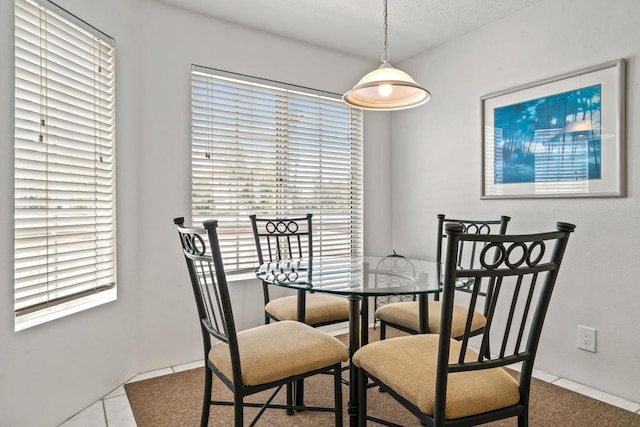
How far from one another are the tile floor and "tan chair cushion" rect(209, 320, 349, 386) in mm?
803

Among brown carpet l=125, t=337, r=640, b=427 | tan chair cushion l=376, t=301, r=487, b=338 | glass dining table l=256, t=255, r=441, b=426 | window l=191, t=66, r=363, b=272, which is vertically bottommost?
brown carpet l=125, t=337, r=640, b=427

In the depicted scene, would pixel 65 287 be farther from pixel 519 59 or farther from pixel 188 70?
pixel 519 59

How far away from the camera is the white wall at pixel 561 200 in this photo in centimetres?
226

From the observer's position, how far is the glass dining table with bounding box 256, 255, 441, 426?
1670 mm

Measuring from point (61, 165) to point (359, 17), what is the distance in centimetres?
218

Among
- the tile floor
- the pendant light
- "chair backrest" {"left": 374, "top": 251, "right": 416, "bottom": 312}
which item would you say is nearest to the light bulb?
the pendant light

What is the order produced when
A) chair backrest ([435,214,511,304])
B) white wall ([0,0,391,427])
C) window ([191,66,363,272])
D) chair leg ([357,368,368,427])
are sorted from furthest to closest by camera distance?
window ([191,66,363,272]) < chair backrest ([435,214,511,304]) < white wall ([0,0,391,427]) < chair leg ([357,368,368,427])

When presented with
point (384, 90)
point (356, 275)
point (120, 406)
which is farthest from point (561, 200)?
point (120, 406)

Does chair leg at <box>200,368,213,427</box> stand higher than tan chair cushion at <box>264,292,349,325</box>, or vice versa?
tan chair cushion at <box>264,292,349,325</box>

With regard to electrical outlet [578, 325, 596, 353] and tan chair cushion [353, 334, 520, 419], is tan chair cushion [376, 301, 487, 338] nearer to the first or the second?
tan chair cushion [353, 334, 520, 419]

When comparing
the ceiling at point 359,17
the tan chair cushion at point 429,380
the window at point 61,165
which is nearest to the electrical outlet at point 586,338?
the tan chair cushion at point 429,380

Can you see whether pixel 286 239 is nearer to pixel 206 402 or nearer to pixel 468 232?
pixel 468 232

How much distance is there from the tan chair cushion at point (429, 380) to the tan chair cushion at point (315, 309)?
745 millimetres

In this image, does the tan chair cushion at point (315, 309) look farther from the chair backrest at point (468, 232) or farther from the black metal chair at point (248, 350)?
the chair backrest at point (468, 232)
